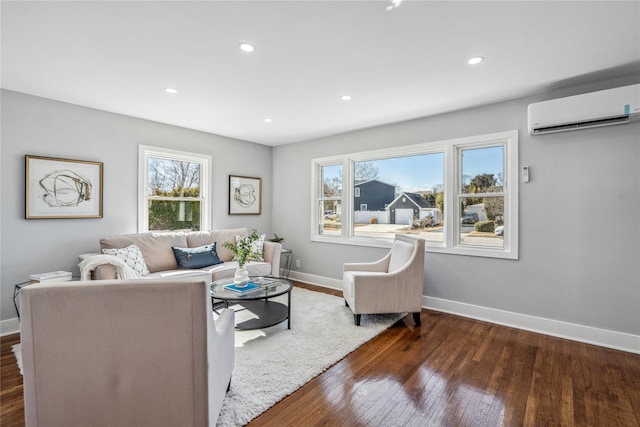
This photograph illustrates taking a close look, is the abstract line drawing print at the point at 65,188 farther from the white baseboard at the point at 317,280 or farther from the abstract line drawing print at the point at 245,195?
the white baseboard at the point at 317,280

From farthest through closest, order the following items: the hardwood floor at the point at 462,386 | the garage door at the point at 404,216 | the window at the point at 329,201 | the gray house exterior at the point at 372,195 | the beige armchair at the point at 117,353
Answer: the window at the point at 329,201, the gray house exterior at the point at 372,195, the garage door at the point at 404,216, the hardwood floor at the point at 462,386, the beige armchair at the point at 117,353

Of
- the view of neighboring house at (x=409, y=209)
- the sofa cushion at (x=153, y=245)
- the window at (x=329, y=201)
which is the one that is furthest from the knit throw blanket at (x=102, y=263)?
the view of neighboring house at (x=409, y=209)

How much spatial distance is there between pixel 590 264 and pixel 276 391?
10.4 ft

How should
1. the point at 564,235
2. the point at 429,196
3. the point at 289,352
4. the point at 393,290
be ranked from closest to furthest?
1. the point at 289,352
2. the point at 564,235
3. the point at 393,290
4. the point at 429,196

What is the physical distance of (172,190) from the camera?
14.9 ft

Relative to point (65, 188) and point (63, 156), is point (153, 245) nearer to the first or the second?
point (65, 188)

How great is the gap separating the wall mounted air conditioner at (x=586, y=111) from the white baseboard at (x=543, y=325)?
1.96 metres

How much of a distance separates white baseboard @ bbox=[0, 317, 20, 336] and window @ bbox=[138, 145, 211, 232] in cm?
150

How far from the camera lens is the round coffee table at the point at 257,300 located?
2.87 meters

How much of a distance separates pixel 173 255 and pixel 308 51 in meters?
3.08

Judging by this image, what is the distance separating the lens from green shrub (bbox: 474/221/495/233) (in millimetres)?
3603

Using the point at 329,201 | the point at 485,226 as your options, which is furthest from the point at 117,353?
the point at 329,201

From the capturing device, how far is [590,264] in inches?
117

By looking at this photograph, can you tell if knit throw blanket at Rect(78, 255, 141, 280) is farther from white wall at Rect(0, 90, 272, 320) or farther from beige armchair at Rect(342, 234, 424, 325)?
beige armchair at Rect(342, 234, 424, 325)
